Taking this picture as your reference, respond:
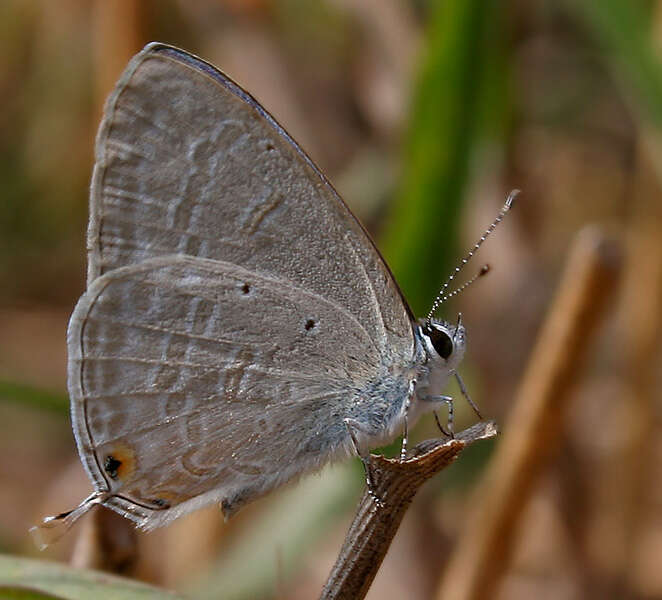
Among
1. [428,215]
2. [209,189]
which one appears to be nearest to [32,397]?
[209,189]

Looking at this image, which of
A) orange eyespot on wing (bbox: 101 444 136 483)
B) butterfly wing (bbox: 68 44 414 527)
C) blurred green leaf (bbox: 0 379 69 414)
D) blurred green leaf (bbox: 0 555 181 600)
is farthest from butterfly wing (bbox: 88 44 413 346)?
blurred green leaf (bbox: 0 555 181 600)

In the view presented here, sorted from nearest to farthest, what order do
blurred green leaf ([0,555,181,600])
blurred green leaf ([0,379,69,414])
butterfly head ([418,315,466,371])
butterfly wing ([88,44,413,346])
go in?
blurred green leaf ([0,555,181,600])
butterfly wing ([88,44,413,346])
butterfly head ([418,315,466,371])
blurred green leaf ([0,379,69,414])

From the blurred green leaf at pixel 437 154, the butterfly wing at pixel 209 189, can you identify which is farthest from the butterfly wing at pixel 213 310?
the blurred green leaf at pixel 437 154

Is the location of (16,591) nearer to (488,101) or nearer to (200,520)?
(200,520)

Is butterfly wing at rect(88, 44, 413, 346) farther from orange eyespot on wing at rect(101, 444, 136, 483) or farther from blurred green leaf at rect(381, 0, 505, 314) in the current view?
blurred green leaf at rect(381, 0, 505, 314)

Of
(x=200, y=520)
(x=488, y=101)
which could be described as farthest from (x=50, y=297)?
(x=488, y=101)

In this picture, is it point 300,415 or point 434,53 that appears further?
point 434,53
